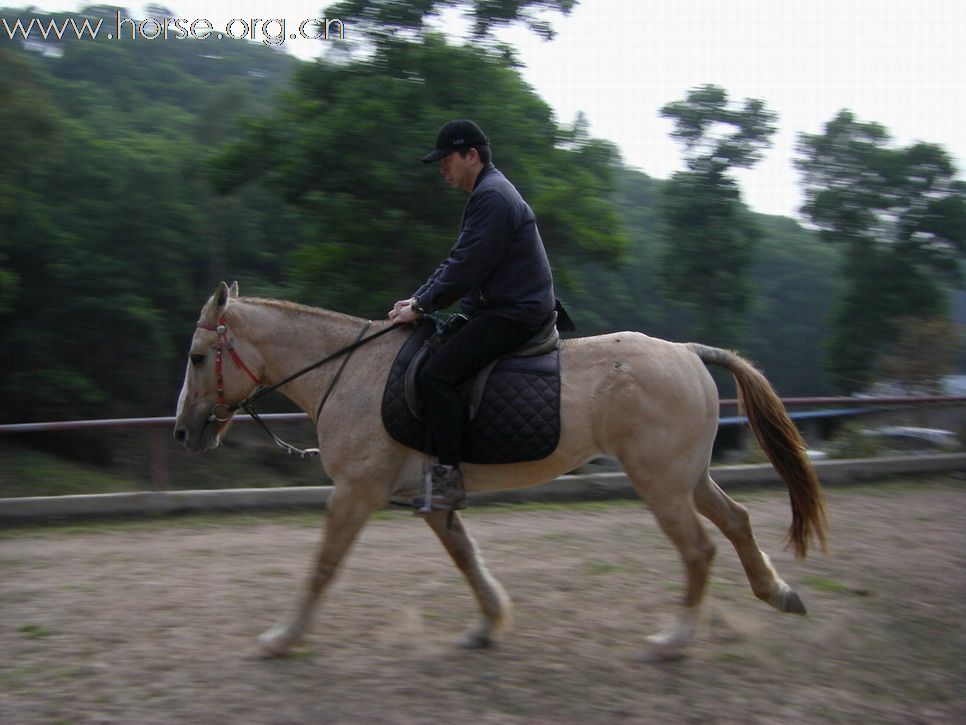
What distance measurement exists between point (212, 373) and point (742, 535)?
10.6 feet

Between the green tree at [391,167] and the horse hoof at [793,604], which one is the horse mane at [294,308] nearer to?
the horse hoof at [793,604]

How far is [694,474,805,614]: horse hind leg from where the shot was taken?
17.9 ft

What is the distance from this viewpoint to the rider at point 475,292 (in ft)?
16.3

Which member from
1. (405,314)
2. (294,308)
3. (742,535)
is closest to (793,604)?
(742,535)

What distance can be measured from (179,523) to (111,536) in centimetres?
65

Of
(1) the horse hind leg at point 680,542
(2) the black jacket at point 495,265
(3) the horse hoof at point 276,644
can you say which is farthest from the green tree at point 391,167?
(3) the horse hoof at point 276,644

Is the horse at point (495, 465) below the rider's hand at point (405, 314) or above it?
below

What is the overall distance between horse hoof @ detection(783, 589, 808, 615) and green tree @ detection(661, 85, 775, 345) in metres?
21.2

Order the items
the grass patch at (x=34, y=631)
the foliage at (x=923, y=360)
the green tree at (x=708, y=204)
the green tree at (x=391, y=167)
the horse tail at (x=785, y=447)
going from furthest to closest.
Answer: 1. the green tree at (x=708, y=204)
2. the foliage at (x=923, y=360)
3. the green tree at (x=391, y=167)
4. the horse tail at (x=785, y=447)
5. the grass patch at (x=34, y=631)

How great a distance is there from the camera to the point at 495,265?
5027 millimetres

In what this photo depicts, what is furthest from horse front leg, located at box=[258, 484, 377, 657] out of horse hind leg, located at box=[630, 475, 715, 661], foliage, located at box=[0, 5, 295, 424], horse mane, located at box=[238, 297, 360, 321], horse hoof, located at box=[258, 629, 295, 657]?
foliage, located at box=[0, 5, 295, 424]

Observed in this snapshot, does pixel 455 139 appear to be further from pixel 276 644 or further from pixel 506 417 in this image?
pixel 276 644

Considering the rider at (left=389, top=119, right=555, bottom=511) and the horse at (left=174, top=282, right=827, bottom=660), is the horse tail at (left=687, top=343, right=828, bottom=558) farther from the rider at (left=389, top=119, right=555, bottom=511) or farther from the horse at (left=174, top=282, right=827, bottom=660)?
the rider at (left=389, top=119, right=555, bottom=511)

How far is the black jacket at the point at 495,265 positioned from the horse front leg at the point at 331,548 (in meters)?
1.14
